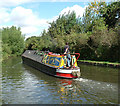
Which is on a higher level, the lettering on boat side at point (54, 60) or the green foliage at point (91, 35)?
the green foliage at point (91, 35)

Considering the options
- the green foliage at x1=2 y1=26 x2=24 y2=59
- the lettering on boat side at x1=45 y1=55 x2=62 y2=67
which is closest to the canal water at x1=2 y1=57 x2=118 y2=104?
the lettering on boat side at x1=45 y1=55 x2=62 y2=67

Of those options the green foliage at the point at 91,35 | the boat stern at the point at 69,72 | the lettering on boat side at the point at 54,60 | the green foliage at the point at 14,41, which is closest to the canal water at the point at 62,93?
the boat stern at the point at 69,72

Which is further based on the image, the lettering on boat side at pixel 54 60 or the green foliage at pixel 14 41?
the green foliage at pixel 14 41

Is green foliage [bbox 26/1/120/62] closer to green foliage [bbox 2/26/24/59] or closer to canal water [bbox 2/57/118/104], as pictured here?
green foliage [bbox 2/26/24/59]

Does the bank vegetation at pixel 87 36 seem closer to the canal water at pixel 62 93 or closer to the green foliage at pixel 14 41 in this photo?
the green foliage at pixel 14 41

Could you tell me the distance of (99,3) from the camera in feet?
128

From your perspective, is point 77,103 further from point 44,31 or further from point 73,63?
point 44,31

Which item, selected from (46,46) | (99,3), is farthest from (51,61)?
(99,3)

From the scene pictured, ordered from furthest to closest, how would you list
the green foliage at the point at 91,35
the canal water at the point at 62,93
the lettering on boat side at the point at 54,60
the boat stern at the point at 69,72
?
the green foliage at the point at 91,35
the lettering on boat side at the point at 54,60
the boat stern at the point at 69,72
the canal water at the point at 62,93

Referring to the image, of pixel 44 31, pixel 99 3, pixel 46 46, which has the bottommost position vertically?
pixel 46 46

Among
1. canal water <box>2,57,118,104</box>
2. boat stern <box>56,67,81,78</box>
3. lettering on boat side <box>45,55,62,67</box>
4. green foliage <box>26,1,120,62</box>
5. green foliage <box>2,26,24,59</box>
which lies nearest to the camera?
canal water <box>2,57,118,104</box>

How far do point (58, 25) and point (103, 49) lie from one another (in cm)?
2311

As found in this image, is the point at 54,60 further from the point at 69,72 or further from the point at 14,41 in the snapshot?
the point at 14,41

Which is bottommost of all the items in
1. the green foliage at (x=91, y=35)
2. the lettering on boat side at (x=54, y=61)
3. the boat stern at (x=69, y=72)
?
the boat stern at (x=69, y=72)
